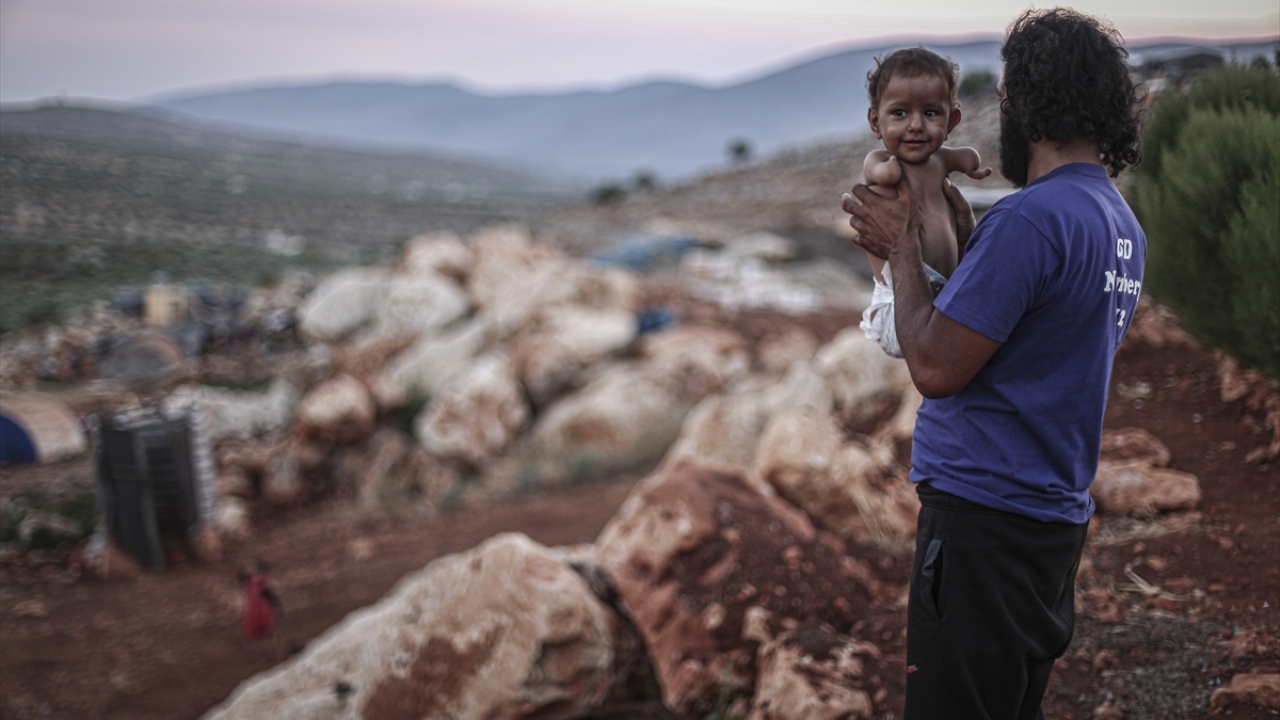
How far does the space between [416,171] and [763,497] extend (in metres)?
92.3

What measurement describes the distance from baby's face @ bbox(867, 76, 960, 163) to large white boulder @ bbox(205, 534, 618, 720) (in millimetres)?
2021

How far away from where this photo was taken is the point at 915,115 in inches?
67.8

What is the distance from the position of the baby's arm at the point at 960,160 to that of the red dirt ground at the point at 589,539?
1535 millimetres

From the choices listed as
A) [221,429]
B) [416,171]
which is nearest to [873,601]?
[221,429]

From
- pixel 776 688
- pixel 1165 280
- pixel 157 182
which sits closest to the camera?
pixel 776 688

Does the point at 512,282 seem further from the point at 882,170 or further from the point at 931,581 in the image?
the point at 931,581

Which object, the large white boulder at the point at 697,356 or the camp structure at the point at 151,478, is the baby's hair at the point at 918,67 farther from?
the large white boulder at the point at 697,356

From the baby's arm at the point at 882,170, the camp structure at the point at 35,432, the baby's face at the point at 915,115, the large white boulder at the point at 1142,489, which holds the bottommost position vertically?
the camp structure at the point at 35,432

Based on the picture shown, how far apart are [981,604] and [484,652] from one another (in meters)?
1.85

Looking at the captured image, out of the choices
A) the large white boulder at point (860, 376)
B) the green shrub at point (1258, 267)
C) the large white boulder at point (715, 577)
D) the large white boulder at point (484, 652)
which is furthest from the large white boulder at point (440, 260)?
the green shrub at point (1258, 267)

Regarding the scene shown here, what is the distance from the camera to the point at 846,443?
13.4 ft

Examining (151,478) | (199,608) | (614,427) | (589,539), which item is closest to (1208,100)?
(589,539)

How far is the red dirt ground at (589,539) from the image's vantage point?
2395 mm

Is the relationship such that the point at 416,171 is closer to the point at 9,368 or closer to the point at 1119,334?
the point at 9,368
